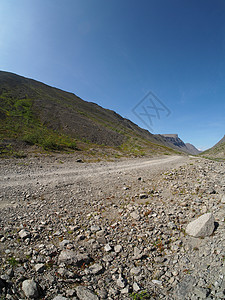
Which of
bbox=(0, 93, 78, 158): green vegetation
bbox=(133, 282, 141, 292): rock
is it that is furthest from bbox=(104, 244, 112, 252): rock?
bbox=(0, 93, 78, 158): green vegetation

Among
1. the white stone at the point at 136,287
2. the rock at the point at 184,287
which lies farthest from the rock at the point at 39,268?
the rock at the point at 184,287

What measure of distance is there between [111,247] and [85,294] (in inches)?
62.5

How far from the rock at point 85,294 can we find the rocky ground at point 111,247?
0.02 metres

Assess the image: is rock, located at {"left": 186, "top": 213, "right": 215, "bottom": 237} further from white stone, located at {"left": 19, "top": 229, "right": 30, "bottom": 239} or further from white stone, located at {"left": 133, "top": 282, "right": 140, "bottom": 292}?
white stone, located at {"left": 19, "top": 229, "right": 30, "bottom": 239}

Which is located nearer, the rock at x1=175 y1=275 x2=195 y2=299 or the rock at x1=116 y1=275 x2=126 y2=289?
the rock at x1=175 y1=275 x2=195 y2=299

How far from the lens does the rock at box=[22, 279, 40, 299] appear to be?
10.2ft

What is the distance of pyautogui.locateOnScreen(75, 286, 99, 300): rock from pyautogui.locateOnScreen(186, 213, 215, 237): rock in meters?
3.72

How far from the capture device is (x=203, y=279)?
3.41 metres

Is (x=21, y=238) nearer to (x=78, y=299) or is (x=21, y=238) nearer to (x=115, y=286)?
(x=78, y=299)

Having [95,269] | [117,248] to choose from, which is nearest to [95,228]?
[117,248]

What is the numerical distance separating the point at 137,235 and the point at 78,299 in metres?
2.74

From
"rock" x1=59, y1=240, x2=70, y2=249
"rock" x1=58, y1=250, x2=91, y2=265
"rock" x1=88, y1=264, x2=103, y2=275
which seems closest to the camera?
"rock" x1=88, y1=264, x2=103, y2=275

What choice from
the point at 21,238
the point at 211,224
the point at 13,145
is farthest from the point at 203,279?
the point at 13,145

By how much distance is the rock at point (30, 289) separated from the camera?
122 inches
